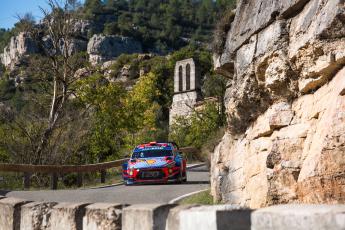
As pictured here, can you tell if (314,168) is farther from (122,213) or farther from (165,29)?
(165,29)

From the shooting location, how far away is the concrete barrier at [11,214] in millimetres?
6246

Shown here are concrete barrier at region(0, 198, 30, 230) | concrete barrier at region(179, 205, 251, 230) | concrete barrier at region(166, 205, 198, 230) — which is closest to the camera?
concrete barrier at region(179, 205, 251, 230)

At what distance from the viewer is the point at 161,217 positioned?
3922mm

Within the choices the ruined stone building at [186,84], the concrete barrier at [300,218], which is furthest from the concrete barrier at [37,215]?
the ruined stone building at [186,84]

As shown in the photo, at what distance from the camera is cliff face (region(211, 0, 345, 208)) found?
8570mm

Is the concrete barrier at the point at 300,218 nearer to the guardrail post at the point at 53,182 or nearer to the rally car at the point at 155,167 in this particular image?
the rally car at the point at 155,167

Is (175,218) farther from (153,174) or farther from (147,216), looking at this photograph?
(153,174)

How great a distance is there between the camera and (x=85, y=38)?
170m

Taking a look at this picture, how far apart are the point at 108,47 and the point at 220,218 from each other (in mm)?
155194

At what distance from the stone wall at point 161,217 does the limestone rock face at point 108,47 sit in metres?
144

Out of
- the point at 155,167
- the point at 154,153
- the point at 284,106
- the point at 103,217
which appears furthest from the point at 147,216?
the point at 154,153

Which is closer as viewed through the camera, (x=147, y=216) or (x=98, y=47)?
(x=147, y=216)

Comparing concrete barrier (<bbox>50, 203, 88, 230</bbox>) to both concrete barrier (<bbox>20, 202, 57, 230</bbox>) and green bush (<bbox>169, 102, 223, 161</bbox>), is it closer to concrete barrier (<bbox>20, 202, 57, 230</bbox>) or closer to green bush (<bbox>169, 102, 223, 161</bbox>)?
concrete barrier (<bbox>20, 202, 57, 230</bbox>)

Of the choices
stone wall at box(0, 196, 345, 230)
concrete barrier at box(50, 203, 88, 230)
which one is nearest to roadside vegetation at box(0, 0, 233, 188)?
stone wall at box(0, 196, 345, 230)
